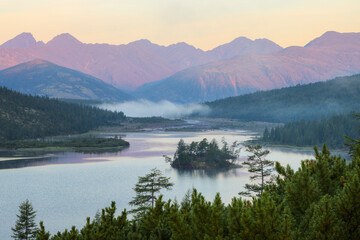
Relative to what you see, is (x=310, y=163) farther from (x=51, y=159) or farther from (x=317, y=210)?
(x=51, y=159)

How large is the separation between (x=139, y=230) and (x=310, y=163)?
1038cm

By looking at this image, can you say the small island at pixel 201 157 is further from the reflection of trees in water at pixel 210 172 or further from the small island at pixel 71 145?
the small island at pixel 71 145

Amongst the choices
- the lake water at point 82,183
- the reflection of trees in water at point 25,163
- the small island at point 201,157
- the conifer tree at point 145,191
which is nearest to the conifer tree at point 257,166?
the lake water at point 82,183

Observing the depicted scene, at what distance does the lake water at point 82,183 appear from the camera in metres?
76.8

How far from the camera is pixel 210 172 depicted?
127m

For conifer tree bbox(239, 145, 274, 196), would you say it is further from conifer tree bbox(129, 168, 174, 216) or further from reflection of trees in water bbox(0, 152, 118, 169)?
reflection of trees in water bbox(0, 152, 118, 169)

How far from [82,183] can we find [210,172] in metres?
35.8

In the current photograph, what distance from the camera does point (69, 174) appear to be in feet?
395

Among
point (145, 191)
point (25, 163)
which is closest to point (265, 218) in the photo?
point (145, 191)

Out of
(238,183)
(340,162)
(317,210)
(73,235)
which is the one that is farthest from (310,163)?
(238,183)

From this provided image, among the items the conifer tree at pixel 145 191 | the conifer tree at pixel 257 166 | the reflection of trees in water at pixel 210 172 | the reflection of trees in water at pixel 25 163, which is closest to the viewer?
the conifer tree at pixel 145 191

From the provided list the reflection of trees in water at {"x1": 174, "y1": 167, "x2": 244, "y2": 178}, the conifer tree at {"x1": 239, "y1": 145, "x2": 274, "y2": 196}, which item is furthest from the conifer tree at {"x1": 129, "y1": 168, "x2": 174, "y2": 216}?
the reflection of trees in water at {"x1": 174, "y1": 167, "x2": 244, "y2": 178}

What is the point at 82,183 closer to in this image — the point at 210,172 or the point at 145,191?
the point at 210,172

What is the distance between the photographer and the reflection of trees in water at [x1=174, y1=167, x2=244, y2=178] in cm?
12138
